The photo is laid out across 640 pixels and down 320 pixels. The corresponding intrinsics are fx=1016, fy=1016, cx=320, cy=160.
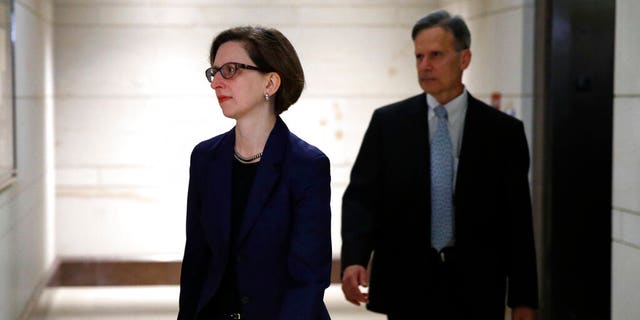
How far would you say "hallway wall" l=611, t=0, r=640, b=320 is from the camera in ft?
11.4

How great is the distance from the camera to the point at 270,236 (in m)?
2.05

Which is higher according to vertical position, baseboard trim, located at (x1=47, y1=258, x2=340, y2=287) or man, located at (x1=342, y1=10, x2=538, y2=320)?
man, located at (x1=342, y1=10, x2=538, y2=320)

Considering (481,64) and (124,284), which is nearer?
(124,284)

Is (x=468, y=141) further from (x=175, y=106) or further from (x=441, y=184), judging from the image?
(x=175, y=106)

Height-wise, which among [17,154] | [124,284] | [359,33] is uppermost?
[359,33]

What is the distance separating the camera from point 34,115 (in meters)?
4.51

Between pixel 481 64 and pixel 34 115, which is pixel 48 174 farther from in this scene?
pixel 481 64

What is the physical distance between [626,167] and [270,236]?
193 cm

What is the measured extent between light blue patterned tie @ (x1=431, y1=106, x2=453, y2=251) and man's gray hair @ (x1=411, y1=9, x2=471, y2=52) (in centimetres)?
24

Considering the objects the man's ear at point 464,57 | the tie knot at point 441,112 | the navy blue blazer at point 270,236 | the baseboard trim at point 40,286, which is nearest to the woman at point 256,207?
the navy blue blazer at point 270,236

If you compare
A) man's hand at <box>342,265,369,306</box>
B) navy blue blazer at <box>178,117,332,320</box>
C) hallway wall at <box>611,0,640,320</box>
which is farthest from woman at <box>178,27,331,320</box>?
hallway wall at <box>611,0,640,320</box>

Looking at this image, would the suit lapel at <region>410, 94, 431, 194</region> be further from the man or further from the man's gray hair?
the man's gray hair

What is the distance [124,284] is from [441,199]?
77.6 inches

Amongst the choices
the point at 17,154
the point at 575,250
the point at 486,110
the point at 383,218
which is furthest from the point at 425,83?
the point at 17,154
